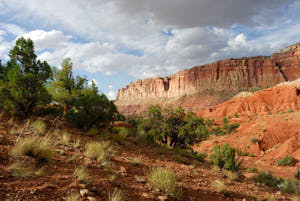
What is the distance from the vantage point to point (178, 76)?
131250 millimetres

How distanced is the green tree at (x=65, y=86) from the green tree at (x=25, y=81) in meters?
6.74

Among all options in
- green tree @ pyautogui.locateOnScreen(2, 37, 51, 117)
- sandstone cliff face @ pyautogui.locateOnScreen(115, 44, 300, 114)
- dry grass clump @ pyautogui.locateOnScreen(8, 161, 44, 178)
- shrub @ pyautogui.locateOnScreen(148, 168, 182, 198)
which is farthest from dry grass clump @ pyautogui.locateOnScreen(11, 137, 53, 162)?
sandstone cliff face @ pyautogui.locateOnScreen(115, 44, 300, 114)

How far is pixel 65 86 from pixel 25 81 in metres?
9.34

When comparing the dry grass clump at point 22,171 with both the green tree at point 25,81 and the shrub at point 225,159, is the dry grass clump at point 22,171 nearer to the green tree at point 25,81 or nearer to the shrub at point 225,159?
the green tree at point 25,81

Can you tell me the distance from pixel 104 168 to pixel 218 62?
124675mm

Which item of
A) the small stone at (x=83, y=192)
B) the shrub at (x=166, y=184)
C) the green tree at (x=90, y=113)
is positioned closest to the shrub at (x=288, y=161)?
the green tree at (x=90, y=113)

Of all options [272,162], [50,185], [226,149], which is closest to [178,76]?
[272,162]

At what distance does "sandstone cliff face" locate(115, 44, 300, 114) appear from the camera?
4065 inches

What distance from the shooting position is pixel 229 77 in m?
108

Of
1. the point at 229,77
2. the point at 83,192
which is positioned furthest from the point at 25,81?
the point at 229,77

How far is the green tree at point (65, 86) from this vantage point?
1747cm

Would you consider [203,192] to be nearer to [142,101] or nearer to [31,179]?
[31,179]

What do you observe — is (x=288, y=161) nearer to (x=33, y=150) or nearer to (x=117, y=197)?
(x=117, y=197)

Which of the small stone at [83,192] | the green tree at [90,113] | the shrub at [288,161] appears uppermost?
the green tree at [90,113]
